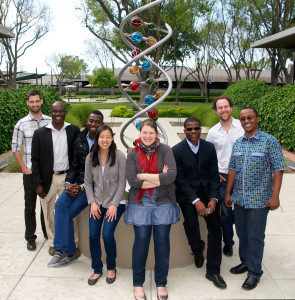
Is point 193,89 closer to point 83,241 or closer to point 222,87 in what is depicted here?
point 222,87

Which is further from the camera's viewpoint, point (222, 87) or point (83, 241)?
point (222, 87)

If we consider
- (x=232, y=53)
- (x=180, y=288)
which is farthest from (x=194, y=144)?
(x=232, y=53)

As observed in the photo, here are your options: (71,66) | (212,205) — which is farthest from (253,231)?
(71,66)

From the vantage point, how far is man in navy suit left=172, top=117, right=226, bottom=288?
3295 mm

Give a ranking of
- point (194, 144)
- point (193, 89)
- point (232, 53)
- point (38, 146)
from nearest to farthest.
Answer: point (194, 144) → point (38, 146) → point (232, 53) → point (193, 89)

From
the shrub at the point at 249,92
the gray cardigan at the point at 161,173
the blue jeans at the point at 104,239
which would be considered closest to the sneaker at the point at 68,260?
the blue jeans at the point at 104,239

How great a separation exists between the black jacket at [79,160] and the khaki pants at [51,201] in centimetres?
26

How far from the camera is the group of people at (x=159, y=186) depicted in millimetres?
3111

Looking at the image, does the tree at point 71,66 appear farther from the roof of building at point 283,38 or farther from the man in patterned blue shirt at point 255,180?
the man in patterned blue shirt at point 255,180

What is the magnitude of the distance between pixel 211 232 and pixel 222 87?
55142 mm

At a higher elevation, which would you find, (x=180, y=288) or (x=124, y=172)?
(x=124, y=172)

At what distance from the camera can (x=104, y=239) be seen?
3.24 metres

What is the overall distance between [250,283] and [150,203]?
1208mm

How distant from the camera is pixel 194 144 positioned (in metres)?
3.37
